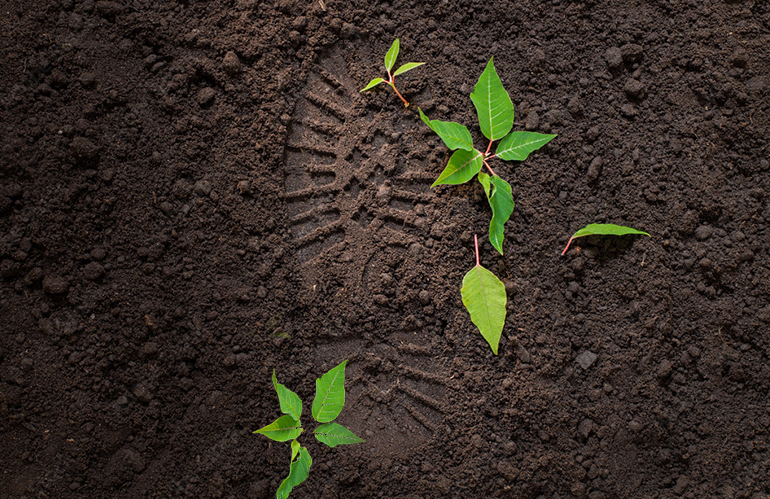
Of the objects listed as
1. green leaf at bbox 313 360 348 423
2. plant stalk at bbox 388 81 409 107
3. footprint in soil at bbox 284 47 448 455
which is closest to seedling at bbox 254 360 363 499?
green leaf at bbox 313 360 348 423

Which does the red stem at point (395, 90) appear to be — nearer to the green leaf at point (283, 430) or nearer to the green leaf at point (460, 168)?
the green leaf at point (460, 168)

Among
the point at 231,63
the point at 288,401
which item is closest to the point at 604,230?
the point at 288,401

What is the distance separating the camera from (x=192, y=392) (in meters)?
1.36

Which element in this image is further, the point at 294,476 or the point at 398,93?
the point at 398,93

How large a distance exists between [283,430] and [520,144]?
3.16ft

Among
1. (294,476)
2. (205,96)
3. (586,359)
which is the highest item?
(205,96)

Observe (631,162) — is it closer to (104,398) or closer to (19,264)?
(104,398)

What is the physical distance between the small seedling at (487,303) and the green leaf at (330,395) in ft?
1.19

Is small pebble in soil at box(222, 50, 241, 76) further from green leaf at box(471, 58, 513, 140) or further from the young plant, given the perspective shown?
green leaf at box(471, 58, 513, 140)

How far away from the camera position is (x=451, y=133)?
51.9 inches

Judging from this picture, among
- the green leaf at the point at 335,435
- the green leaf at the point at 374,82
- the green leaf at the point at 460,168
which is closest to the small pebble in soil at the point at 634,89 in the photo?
the green leaf at the point at 460,168

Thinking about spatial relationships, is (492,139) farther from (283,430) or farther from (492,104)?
(283,430)

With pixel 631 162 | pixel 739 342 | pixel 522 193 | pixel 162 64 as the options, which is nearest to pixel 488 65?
pixel 522 193

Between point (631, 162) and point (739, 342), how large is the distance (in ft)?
1.89
